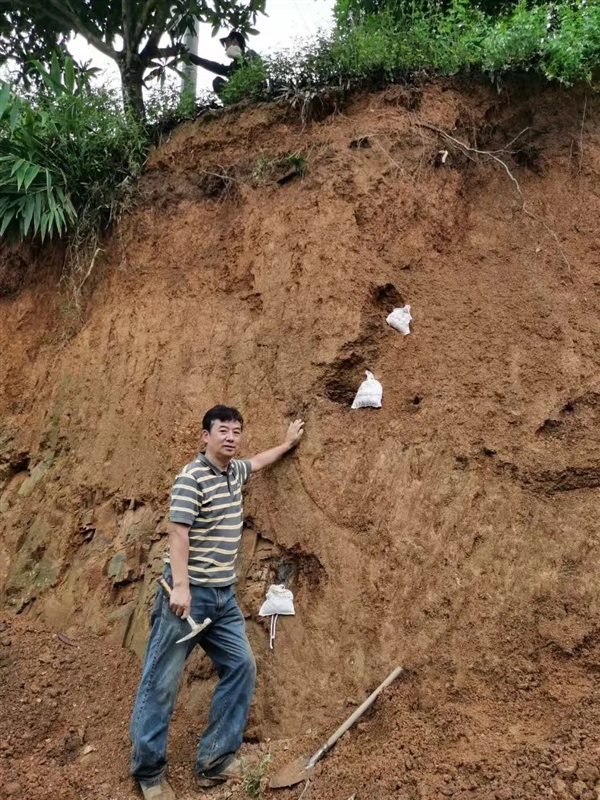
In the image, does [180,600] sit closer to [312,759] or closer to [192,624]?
[192,624]

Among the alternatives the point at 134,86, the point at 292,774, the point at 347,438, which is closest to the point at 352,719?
the point at 292,774

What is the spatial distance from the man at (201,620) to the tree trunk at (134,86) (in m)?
4.07

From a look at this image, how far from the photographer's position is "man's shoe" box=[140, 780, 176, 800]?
359 centimetres

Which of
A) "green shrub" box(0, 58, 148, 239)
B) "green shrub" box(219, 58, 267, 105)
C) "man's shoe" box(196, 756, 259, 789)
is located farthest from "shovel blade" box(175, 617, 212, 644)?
"green shrub" box(219, 58, 267, 105)

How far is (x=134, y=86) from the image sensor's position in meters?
7.24

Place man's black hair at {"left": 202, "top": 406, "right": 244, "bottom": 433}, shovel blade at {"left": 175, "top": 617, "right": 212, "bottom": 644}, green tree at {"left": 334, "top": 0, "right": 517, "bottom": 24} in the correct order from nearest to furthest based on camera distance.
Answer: shovel blade at {"left": 175, "top": 617, "right": 212, "bottom": 644} < man's black hair at {"left": 202, "top": 406, "right": 244, "bottom": 433} < green tree at {"left": 334, "top": 0, "right": 517, "bottom": 24}

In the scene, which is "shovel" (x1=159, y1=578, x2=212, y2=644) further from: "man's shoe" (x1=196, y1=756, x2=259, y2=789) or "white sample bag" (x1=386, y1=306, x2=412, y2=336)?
"white sample bag" (x1=386, y1=306, x2=412, y2=336)

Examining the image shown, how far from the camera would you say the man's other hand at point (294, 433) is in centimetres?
460

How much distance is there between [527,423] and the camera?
4480 mm

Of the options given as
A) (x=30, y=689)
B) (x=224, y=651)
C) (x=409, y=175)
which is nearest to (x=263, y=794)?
(x=224, y=651)

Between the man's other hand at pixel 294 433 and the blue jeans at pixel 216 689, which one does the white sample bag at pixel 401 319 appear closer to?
the man's other hand at pixel 294 433

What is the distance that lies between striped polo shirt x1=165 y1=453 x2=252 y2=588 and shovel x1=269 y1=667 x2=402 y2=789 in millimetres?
929

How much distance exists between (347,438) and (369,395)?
Answer: 12.6 inches

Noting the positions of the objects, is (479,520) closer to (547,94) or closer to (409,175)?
(409,175)
